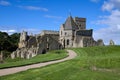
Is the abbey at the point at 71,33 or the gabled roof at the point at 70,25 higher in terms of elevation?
the gabled roof at the point at 70,25

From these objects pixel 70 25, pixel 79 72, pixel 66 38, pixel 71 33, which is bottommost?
pixel 79 72

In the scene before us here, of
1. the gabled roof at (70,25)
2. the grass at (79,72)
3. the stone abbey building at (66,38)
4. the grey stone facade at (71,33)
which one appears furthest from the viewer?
the gabled roof at (70,25)

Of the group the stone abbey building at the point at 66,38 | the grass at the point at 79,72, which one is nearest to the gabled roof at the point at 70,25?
the stone abbey building at the point at 66,38

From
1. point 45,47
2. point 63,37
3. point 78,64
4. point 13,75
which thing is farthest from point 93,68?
point 63,37

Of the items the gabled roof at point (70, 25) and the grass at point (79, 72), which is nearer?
the grass at point (79, 72)

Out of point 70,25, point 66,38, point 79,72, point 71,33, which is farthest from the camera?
point 70,25

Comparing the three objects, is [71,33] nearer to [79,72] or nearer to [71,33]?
[71,33]

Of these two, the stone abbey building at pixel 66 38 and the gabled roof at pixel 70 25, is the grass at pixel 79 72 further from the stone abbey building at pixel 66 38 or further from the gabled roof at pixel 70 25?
the gabled roof at pixel 70 25

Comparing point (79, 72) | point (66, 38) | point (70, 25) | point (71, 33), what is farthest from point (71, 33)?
point (79, 72)

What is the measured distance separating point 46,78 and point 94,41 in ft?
164

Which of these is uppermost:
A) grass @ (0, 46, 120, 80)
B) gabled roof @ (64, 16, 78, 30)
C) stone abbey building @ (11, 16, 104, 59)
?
gabled roof @ (64, 16, 78, 30)

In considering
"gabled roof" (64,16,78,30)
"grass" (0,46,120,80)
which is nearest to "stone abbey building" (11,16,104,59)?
"gabled roof" (64,16,78,30)

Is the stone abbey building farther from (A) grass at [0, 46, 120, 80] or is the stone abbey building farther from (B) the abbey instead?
(A) grass at [0, 46, 120, 80]

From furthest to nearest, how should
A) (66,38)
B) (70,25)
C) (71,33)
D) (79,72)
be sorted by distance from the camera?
1. (70,25)
2. (66,38)
3. (71,33)
4. (79,72)
